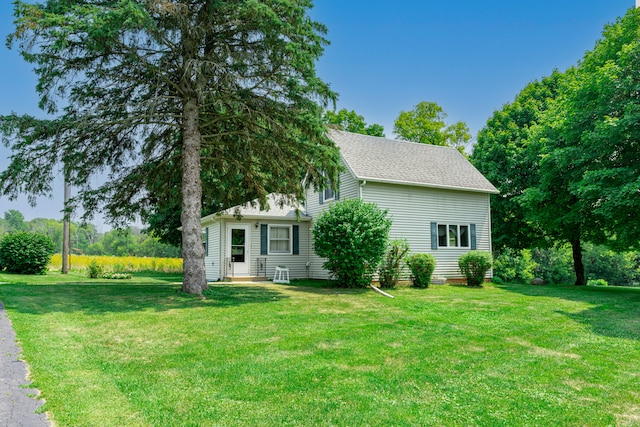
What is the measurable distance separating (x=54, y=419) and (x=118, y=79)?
10.7 metres

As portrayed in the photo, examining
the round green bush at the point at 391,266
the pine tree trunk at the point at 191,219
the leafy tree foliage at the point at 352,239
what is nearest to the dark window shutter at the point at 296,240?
the leafy tree foliage at the point at 352,239

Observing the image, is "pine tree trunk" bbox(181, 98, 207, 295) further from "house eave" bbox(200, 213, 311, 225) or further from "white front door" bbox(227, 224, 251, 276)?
"white front door" bbox(227, 224, 251, 276)

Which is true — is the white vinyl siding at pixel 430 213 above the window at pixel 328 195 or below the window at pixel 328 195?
below

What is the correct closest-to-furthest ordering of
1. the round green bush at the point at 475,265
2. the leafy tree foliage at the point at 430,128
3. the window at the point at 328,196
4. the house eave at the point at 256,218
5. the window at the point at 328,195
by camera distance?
the round green bush at the point at 475,265 < the house eave at the point at 256,218 < the window at the point at 328,196 < the window at the point at 328,195 < the leafy tree foliage at the point at 430,128

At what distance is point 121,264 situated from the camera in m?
28.0

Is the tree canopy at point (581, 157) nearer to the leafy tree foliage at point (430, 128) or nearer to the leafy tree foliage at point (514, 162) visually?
the leafy tree foliage at point (514, 162)

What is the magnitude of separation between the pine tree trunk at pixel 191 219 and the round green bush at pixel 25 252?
12782 mm

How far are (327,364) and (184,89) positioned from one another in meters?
9.40

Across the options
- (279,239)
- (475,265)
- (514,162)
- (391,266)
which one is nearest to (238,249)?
(279,239)

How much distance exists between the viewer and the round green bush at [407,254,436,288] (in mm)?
15195

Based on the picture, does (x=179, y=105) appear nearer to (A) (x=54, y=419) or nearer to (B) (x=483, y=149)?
(A) (x=54, y=419)

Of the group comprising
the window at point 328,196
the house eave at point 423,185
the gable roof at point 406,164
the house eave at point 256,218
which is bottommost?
the house eave at point 256,218

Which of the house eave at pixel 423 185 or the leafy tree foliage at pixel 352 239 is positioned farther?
the house eave at pixel 423 185

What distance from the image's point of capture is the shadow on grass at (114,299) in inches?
359
